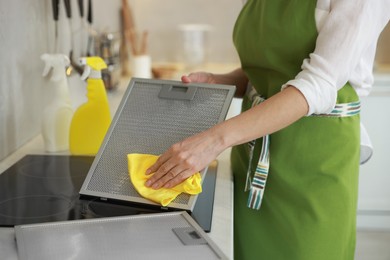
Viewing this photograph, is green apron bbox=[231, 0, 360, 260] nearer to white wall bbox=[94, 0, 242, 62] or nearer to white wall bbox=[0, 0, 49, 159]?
white wall bbox=[0, 0, 49, 159]

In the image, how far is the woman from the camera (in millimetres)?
937

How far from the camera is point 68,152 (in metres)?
1.36

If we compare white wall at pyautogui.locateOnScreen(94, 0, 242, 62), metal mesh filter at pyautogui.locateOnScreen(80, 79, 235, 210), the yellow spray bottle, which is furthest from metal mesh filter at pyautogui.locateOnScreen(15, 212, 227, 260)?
white wall at pyautogui.locateOnScreen(94, 0, 242, 62)

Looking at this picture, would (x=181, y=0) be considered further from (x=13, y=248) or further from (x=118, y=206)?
(x=13, y=248)

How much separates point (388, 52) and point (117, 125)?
6.31ft

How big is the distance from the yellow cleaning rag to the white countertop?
0.07 m

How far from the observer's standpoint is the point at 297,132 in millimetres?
1099

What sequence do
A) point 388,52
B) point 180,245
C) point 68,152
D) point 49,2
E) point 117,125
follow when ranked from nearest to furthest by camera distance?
point 180,245, point 117,125, point 68,152, point 49,2, point 388,52

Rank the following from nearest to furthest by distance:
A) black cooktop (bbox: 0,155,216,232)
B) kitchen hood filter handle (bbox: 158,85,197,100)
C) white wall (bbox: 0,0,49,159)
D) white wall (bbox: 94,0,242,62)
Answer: black cooktop (bbox: 0,155,216,232), kitchen hood filter handle (bbox: 158,85,197,100), white wall (bbox: 0,0,49,159), white wall (bbox: 94,0,242,62)

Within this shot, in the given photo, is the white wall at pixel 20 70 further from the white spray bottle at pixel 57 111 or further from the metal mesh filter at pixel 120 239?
the metal mesh filter at pixel 120 239

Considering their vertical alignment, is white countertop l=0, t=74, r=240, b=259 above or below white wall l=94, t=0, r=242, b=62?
below

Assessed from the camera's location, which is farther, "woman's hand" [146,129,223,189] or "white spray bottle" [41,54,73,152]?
"white spray bottle" [41,54,73,152]

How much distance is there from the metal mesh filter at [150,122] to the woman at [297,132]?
0.19 feet

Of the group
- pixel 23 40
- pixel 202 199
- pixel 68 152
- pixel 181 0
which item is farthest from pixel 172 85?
pixel 181 0
